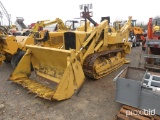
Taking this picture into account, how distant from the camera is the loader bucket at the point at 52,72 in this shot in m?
3.90

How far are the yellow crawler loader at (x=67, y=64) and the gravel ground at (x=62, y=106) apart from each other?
10.3 inches

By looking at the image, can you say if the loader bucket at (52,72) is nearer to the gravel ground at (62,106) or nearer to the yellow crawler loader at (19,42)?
the gravel ground at (62,106)

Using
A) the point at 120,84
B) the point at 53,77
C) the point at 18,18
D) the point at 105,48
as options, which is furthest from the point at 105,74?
the point at 18,18

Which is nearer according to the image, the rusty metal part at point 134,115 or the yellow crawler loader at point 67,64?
the rusty metal part at point 134,115

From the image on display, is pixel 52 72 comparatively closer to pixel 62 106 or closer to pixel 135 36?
pixel 62 106

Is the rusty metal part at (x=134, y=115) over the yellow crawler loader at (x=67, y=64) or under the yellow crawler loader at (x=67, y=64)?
under

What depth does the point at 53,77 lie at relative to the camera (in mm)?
4852

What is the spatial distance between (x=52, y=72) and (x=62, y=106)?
3.96ft

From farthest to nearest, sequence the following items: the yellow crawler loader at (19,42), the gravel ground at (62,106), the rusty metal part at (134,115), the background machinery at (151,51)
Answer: the yellow crawler loader at (19,42) < the background machinery at (151,51) < the gravel ground at (62,106) < the rusty metal part at (134,115)

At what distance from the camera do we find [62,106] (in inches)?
157

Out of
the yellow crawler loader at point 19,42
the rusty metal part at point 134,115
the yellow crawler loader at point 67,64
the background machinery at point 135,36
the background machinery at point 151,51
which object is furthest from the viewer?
the background machinery at point 135,36

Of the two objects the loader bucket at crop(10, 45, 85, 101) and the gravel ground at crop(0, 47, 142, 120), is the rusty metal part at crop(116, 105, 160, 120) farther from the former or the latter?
the loader bucket at crop(10, 45, 85, 101)

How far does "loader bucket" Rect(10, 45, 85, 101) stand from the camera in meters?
3.90

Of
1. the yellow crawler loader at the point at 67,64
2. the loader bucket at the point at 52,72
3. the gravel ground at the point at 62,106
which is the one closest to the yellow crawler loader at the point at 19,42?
the yellow crawler loader at the point at 67,64
